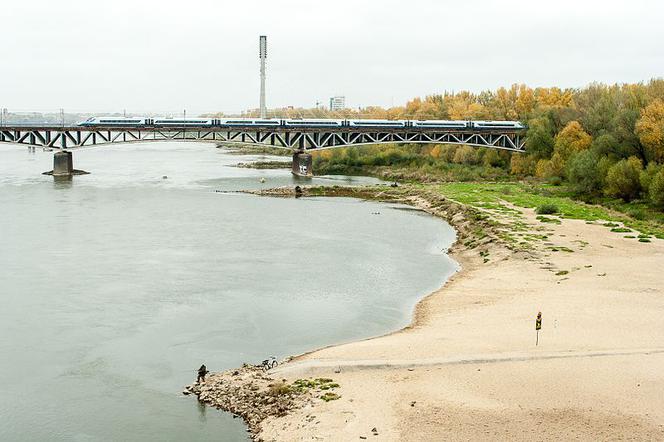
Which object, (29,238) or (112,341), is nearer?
(112,341)

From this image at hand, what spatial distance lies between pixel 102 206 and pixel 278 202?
14.6 m

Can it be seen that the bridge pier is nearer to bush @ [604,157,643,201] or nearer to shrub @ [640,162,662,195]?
bush @ [604,157,643,201]

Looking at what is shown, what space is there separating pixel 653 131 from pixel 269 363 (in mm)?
44790

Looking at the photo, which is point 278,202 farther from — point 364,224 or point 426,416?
point 426,416

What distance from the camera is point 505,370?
21.2 m

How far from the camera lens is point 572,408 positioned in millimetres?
18688

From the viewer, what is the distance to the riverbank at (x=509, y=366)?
18.1 meters

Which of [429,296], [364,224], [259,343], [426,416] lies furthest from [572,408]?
[364,224]

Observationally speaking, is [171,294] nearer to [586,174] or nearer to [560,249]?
[560,249]

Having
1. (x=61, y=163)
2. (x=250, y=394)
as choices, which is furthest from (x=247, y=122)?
(x=250, y=394)

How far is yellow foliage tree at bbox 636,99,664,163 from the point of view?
187 ft

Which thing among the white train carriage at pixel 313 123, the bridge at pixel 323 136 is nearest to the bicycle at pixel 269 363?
the bridge at pixel 323 136

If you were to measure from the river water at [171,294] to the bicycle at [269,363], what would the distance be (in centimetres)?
111

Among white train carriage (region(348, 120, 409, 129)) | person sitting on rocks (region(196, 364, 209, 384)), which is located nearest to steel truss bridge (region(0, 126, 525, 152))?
white train carriage (region(348, 120, 409, 129))
